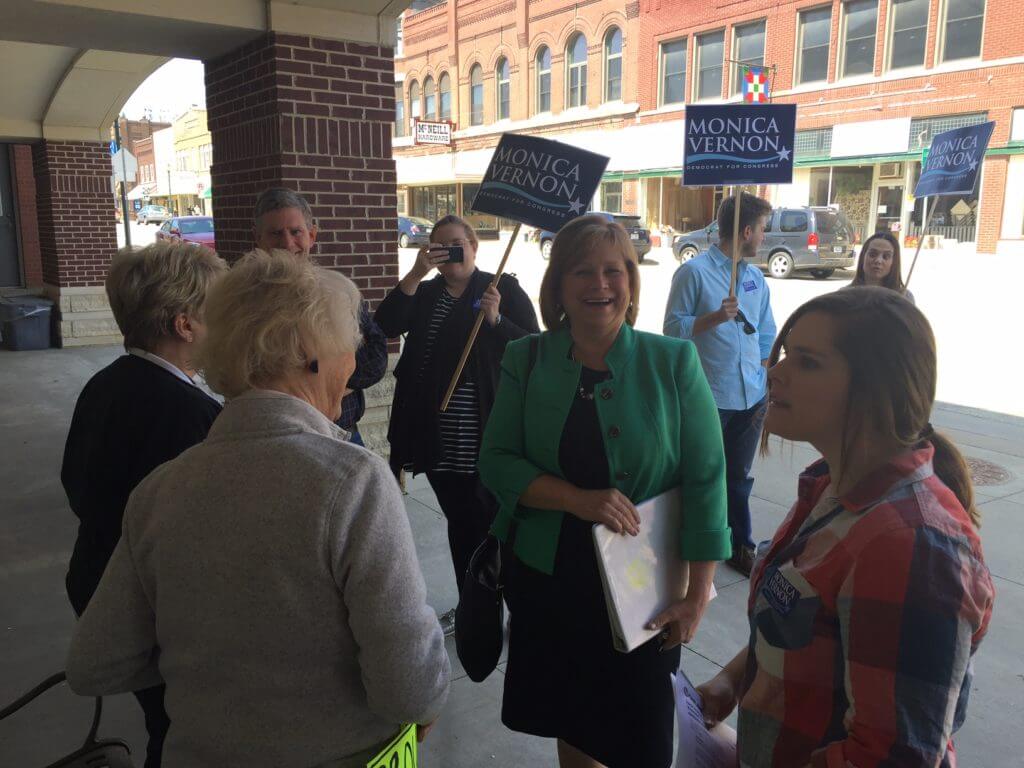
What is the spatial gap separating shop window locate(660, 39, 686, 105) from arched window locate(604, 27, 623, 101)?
7.07 ft

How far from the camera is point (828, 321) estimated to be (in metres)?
1.40

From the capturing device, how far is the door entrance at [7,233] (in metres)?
12.7

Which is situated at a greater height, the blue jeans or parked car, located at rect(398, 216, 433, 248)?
parked car, located at rect(398, 216, 433, 248)

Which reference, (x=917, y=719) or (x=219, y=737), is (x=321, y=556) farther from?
(x=917, y=719)

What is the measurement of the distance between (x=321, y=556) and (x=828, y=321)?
97 centimetres

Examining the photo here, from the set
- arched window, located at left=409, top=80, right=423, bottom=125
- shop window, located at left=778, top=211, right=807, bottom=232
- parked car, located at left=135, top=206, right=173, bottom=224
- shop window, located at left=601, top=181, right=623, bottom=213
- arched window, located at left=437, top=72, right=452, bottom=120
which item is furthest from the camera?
parked car, located at left=135, top=206, right=173, bottom=224

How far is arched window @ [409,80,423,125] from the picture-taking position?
4291 cm

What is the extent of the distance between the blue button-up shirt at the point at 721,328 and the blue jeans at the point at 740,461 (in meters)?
0.10

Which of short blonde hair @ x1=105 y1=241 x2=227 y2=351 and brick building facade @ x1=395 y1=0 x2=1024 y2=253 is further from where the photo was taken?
brick building facade @ x1=395 y1=0 x2=1024 y2=253

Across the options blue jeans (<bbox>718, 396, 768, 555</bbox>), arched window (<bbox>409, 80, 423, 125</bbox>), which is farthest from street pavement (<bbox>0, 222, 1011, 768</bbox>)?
arched window (<bbox>409, 80, 423, 125</bbox>)

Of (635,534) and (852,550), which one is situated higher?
(852,550)

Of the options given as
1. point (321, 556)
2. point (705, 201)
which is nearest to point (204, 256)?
point (321, 556)

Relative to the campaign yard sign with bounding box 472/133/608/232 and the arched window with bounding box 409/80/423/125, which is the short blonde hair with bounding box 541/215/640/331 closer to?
the campaign yard sign with bounding box 472/133/608/232

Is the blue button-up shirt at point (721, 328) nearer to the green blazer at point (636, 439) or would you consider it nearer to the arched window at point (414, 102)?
the green blazer at point (636, 439)
